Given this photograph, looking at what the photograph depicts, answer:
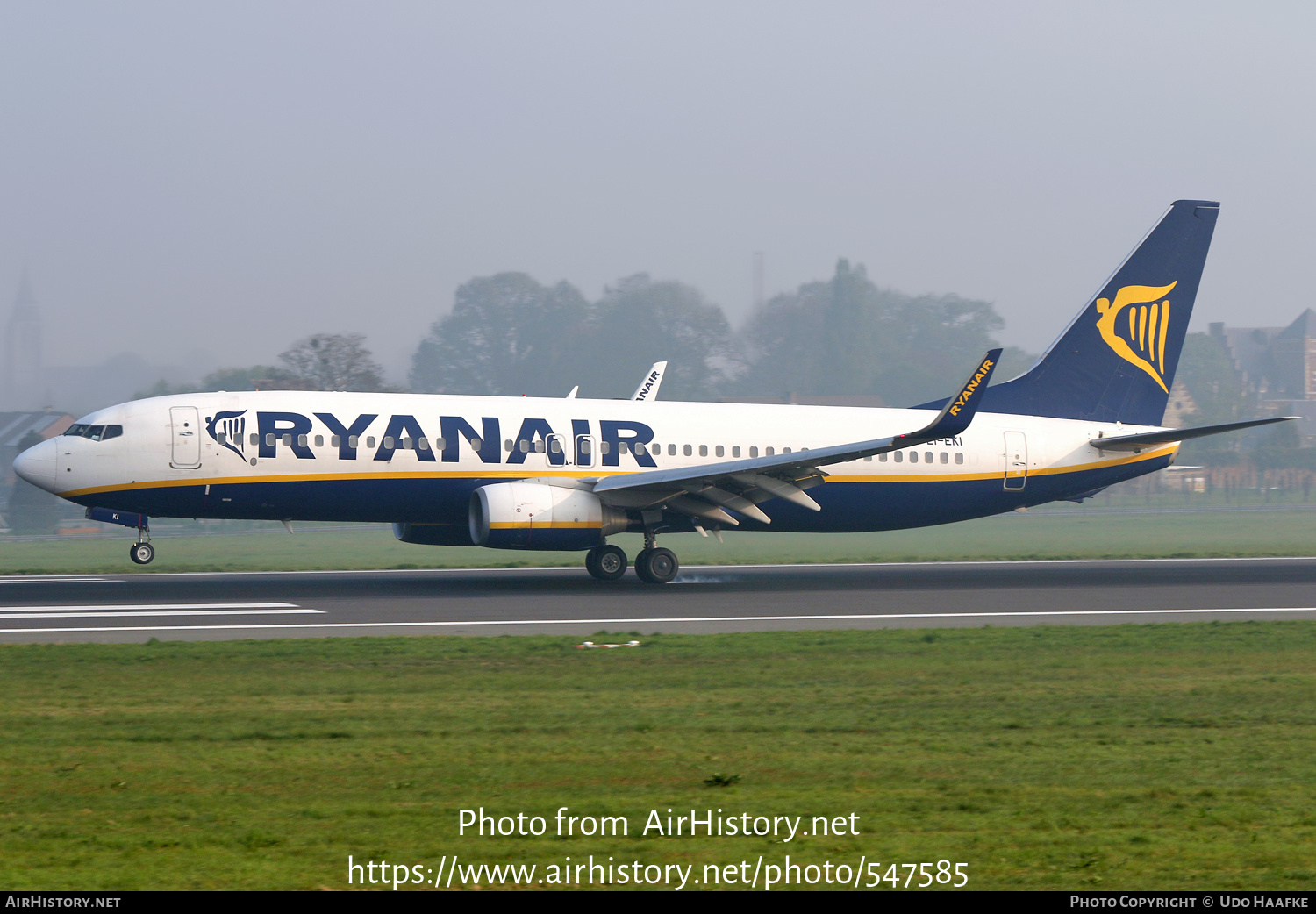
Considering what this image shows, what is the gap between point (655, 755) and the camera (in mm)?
9609

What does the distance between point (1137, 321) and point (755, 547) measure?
1321 cm

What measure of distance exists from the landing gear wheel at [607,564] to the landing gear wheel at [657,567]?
44 centimetres

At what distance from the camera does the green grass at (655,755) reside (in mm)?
6910

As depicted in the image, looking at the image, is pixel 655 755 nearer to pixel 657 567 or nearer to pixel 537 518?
pixel 537 518

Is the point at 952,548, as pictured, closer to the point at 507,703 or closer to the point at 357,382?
the point at 507,703

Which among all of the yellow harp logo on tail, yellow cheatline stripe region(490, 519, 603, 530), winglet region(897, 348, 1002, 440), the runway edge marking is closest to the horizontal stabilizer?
the yellow harp logo on tail

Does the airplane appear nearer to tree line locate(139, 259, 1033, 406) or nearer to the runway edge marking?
the runway edge marking

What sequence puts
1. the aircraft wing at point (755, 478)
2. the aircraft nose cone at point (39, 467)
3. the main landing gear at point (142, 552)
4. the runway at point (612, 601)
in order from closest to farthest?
the runway at point (612, 601) → the aircraft wing at point (755, 478) → the aircraft nose cone at point (39, 467) → the main landing gear at point (142, 552)

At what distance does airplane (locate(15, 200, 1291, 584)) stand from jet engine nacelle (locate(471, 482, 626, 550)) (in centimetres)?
4

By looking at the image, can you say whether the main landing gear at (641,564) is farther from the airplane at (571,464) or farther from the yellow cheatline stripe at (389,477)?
the yellow cheatline stripe at (389,477)

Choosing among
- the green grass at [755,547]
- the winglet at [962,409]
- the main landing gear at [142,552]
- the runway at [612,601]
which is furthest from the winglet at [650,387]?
the main landing gear at [142,552]

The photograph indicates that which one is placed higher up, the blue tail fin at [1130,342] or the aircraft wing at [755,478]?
the blue tail fin at [1130,342]

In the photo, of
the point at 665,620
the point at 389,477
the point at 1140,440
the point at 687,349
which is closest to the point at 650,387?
the point at 389,477
